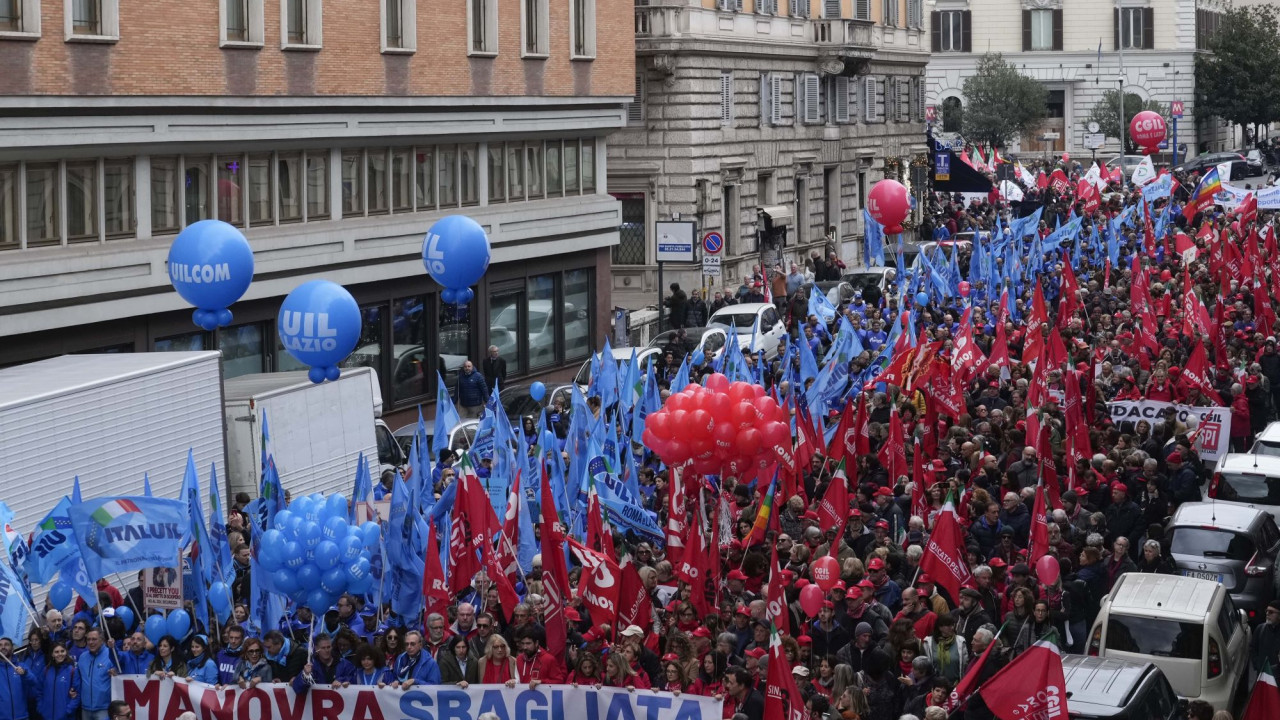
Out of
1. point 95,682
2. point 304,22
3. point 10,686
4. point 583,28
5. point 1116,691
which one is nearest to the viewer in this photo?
point 1116,691

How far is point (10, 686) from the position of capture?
1430cm

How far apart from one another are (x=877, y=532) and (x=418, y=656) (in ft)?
13.6

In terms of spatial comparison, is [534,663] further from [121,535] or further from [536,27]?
[536,27]

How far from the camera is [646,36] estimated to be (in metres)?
43.1

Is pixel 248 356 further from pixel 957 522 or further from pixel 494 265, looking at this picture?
pixel 957 522

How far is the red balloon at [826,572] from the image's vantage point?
1468 cm

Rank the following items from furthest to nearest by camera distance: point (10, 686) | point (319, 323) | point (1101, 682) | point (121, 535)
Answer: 1. point (319, 323)
2. point (121, 535)
3. point (10, 686)
4. point (1101, 682)

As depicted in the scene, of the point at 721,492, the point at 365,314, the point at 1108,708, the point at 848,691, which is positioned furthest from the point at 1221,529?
the point at 365,314

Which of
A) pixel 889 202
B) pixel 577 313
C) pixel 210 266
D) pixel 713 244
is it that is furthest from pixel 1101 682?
pixel 889 202

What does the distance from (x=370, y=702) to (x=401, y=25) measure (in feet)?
66.5

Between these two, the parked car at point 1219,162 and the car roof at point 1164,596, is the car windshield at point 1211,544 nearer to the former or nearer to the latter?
the car roof at point 1164,596

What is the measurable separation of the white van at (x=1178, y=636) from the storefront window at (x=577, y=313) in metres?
22.5

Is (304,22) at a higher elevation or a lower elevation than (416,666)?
higher

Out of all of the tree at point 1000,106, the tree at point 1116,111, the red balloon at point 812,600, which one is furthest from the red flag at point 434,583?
the tree at point 1116,111
